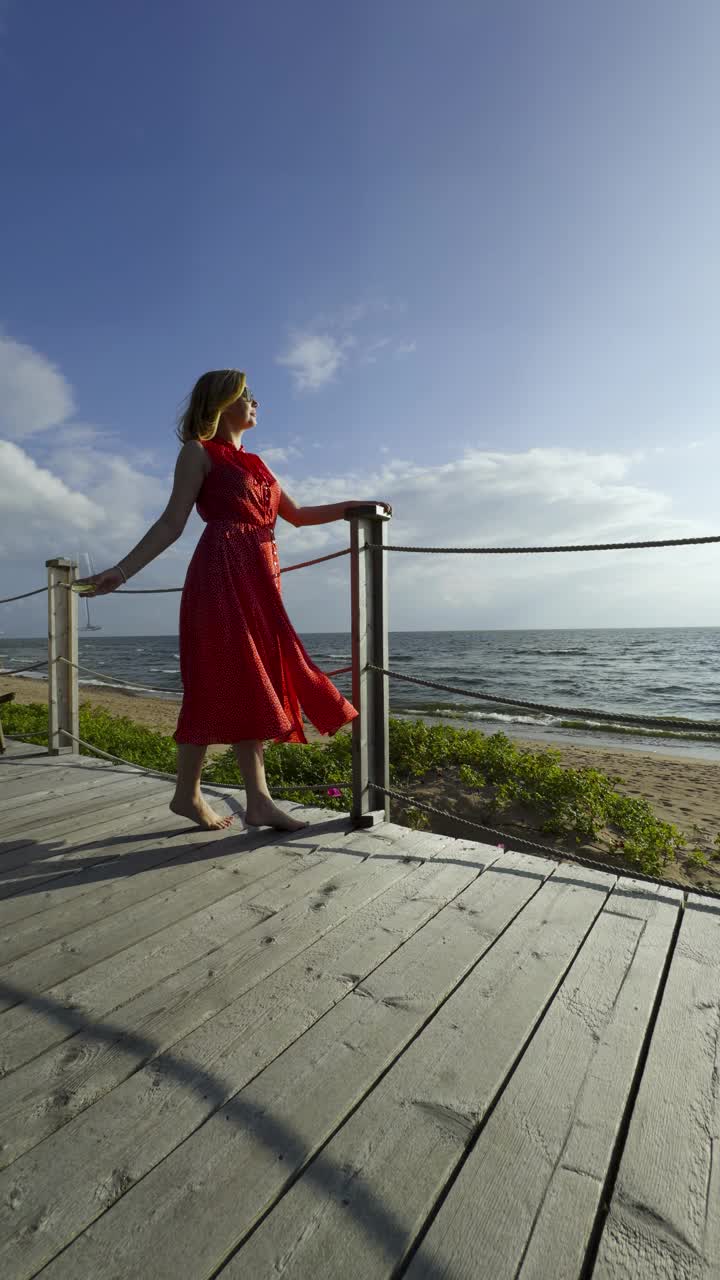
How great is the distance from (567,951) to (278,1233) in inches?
35.3

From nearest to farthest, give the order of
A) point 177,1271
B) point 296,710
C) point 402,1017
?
point 177,1271
point 402,1017
point 296,710

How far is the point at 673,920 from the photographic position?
1.67 m

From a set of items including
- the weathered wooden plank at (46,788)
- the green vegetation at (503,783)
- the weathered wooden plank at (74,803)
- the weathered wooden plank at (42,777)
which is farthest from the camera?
the green vegetation at (503,783)

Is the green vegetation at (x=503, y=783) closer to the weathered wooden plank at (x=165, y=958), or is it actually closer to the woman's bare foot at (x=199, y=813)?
the woman's bare foot at (x=199, y=813)

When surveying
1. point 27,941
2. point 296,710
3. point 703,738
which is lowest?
point 703,738

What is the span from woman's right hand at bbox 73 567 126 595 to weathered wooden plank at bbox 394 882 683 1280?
64.0 inches

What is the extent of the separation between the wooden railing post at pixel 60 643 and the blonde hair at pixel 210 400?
185 cm

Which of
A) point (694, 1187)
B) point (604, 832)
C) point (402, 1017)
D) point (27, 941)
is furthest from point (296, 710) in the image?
point (604, 832)

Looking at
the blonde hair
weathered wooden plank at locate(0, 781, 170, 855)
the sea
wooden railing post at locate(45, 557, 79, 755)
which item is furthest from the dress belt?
wooden railing post at locate(45, 557, 79, 755)

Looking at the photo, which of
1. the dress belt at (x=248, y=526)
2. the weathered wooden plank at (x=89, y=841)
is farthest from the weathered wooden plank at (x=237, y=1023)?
the dress belt at (x=248, y=526)

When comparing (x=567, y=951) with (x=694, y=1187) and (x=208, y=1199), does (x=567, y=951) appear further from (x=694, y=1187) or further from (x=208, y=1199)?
(x=208, y=1199)

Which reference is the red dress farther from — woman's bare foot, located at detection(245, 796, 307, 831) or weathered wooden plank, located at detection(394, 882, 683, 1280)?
weathered wooden plank, located at detection(394, 882, 683, 1280)

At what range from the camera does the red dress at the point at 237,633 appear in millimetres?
2178

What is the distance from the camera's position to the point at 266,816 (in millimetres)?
2334
